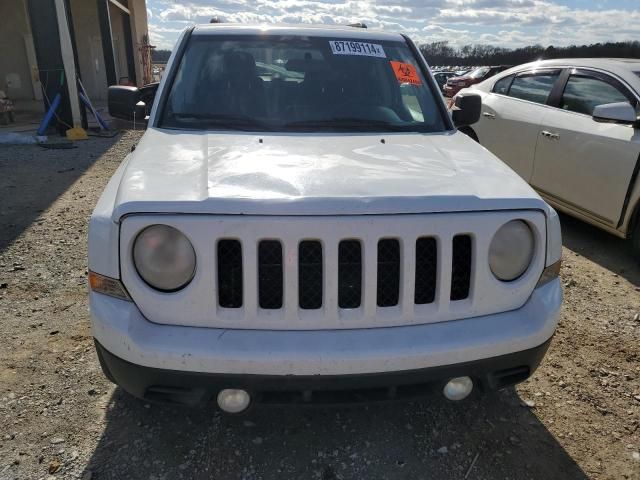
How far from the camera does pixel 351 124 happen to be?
302 centimetres

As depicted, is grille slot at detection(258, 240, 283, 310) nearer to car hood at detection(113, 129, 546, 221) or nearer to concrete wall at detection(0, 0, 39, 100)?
car hood at detection(113, 129, 546, 221)

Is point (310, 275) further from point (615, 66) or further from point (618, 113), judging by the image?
point (615, 66)

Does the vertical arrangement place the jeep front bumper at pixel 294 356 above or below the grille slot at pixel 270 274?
below

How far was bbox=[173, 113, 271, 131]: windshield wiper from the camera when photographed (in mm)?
2893

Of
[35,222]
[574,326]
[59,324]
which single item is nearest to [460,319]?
[574,326]

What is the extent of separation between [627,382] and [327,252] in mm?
2167

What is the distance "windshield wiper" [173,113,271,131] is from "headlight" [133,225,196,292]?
1.15 meters

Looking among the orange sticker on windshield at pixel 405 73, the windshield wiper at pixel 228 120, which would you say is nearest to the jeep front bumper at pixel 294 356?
the windshield wiper at pixel 228 120

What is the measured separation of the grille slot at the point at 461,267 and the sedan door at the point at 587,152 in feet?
9.62

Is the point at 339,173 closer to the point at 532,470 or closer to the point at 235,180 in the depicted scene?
the point at 235,180

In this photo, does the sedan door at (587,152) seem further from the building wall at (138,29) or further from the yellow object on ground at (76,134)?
the building wall at (138,29)

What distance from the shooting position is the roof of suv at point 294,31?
11.1 feet

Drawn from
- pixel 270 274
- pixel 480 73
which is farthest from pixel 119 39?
pixel 270 274

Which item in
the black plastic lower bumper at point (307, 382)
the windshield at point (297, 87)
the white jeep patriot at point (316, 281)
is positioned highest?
the windshield at point (297, 87)
